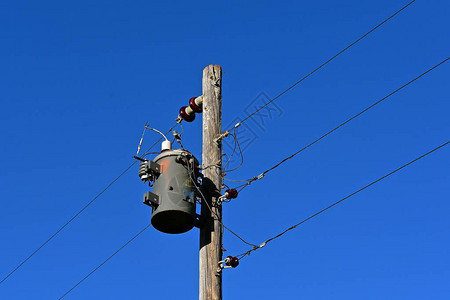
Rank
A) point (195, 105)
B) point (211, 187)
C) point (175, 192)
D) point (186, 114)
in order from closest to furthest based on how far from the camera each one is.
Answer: point (175, 192) → point (211, 187) → point (195, 105) → point (186, 114)

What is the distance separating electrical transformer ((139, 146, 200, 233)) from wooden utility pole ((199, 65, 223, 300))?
17 centimetres

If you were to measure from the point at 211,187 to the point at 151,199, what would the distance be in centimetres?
73

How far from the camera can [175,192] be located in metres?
7.91

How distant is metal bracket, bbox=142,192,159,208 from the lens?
25.7 ft

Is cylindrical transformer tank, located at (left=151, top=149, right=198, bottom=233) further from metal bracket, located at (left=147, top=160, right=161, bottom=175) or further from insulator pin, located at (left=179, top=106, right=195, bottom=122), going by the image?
insulator pin, located at (left=179, top=106, right=195, bottom=122)

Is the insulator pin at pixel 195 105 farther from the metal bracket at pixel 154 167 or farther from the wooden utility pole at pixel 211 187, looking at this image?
the metal bracket at pixel 154 167

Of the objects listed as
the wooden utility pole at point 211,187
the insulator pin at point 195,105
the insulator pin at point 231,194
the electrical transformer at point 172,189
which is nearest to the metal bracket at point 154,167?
the electrical transformer at point 172,189

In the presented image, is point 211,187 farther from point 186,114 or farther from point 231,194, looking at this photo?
point 186,114

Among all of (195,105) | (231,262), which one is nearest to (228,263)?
(231,262)

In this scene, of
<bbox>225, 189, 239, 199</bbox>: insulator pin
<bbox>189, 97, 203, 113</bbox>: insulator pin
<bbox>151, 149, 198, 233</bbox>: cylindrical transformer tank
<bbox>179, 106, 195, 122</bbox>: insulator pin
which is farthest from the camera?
<bbox>179, 106, 195, 122</bbox>: insulator pin

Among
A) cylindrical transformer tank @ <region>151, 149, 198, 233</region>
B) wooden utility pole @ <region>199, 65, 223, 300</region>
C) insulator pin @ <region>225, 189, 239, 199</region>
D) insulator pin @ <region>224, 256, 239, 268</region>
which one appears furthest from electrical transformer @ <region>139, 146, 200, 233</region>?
insulator pin @ <region>224, 256, 239, 268</region>

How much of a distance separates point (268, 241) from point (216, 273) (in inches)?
28.2

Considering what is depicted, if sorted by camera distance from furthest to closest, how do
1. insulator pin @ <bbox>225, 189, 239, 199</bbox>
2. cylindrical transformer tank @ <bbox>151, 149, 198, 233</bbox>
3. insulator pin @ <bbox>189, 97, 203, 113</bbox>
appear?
insulator pin @ <bbox>189, 97, 203, 113</bbox>, insulator pin @ <bbox>225, 189, 239, 199</bbox>, cylindrical transformer tank @ <bbox>151, 149, 198, 233</bbox>

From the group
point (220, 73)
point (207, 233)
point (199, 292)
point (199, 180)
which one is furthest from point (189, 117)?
point (199, 292)
